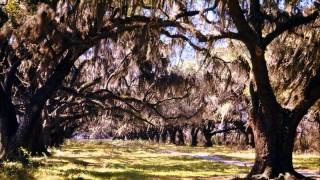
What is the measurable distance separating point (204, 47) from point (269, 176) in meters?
3.91

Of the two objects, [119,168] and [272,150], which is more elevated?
[272,150]

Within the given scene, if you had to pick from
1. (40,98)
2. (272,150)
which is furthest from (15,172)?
(272,150)

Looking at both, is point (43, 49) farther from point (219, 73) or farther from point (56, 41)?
point (219, 73)

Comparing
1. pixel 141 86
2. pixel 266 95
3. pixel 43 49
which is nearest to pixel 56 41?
pixel 43 49

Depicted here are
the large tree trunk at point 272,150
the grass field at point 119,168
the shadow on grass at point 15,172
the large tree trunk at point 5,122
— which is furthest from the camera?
the large tree trunk at point 5,122

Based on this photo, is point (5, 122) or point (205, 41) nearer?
point (205, 41)

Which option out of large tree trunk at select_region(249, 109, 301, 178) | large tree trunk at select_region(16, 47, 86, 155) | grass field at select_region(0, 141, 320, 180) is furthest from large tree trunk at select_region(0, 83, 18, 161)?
large tree trunk at select_region(249, 109, 301, 178)

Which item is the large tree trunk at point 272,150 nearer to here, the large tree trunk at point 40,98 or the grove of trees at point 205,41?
the grove of trees at point 205,41

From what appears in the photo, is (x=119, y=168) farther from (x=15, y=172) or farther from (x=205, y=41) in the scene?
(x=205, y=41)

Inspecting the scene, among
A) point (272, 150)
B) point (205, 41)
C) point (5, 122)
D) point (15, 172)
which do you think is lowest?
point (15, 172)

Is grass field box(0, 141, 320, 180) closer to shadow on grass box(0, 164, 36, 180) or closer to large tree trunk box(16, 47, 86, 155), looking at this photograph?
shadow on grass box(0, 164, 36, 180)

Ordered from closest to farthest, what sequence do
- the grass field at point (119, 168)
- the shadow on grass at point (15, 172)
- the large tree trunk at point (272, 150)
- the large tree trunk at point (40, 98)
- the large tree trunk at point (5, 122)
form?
1. the shadow on grass at point (15, 172)
2. the large tree trunk at point (272, 150)
3. the grass field at point (119, 168)
4. the large tree trunk at point (40, 98)
5. the large tree trunk at point (5, 122)

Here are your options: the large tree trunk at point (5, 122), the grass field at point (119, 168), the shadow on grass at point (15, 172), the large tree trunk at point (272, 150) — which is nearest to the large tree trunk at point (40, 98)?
the large tree trunk at point (5, 122)

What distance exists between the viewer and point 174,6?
12812 mm
